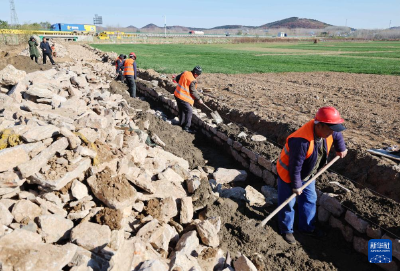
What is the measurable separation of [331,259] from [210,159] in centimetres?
325

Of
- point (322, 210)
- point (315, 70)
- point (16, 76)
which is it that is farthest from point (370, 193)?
point (315, 70)

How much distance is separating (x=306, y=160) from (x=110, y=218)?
7.41 feet

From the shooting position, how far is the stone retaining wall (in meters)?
3.42

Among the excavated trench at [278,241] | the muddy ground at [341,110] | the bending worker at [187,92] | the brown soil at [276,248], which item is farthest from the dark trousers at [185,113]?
the brown soil at [276,248]

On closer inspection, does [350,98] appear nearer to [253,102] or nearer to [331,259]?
[253,102]

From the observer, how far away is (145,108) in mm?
9383

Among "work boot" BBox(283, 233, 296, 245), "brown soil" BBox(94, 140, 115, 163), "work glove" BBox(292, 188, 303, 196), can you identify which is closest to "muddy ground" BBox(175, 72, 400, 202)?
"work boot" BBox(283, 233, 296, 245)

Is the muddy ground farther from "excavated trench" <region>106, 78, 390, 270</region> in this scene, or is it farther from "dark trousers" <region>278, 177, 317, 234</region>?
"dark trousers" <region>278, 177, 317, 234</region>

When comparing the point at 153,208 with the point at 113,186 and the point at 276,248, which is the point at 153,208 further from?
the point at 276,248

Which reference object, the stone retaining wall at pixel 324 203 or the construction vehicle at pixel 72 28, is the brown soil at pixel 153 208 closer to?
the stone retaining wall at pixel 324 203

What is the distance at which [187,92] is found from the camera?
7.09 meters

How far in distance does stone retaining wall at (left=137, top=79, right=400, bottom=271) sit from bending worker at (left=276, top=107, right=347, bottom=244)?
304 mm

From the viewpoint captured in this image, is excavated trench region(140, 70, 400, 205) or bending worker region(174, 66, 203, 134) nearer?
excavated trench region(140, 70, 400, 205)

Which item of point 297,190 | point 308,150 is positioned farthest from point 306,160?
point 297,190
